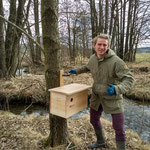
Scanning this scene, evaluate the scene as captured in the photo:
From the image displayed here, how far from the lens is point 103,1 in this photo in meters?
11.4

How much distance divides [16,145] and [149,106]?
506 centimetres

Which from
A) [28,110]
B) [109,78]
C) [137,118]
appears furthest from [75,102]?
[28,110]

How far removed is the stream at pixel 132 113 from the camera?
14.9 feet

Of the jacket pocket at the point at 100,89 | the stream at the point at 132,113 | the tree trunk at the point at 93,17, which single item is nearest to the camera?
the jacket pocket at the point at 100,89

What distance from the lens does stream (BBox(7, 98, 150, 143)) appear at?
454 centimetres

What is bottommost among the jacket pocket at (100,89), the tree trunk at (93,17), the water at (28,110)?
the water at (28,110)

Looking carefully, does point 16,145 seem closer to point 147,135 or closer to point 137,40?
point 147,135

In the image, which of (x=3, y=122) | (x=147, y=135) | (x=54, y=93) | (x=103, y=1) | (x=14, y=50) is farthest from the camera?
(x=103, y=1)

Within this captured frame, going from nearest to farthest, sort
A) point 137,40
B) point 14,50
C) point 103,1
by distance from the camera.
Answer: point 14,50, point 103,1, point 137,40

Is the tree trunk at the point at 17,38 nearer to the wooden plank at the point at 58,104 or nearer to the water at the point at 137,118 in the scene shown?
the wooden plank at the point at 58,104

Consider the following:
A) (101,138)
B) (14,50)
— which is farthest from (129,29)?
(101,138)

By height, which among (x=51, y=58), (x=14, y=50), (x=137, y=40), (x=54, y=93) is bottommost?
(x=54, y=93)

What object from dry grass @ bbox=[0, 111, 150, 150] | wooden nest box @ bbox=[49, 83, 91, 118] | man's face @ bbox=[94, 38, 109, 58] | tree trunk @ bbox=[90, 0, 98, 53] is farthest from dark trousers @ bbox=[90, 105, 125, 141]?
tree trunk @ bbox=[90, 0, 98, 53]

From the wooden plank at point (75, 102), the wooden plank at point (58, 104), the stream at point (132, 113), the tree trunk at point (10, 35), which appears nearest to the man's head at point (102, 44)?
the wooden plank at point (75, 102)
